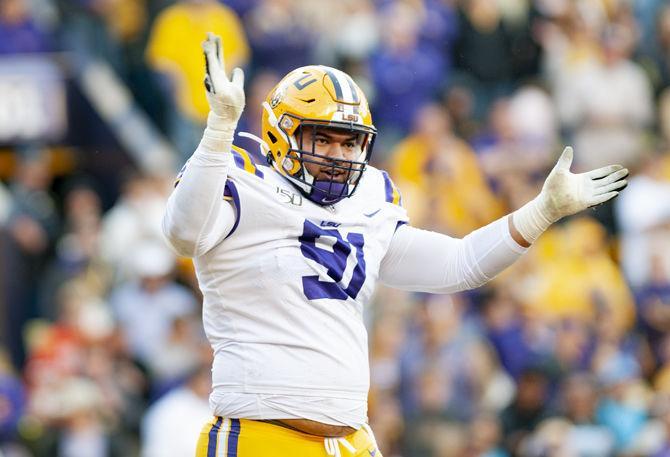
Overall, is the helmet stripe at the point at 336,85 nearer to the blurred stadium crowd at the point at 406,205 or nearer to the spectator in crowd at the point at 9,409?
the blurred stadium crowd at the point at 406,205

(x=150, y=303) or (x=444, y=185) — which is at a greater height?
(x=444, y=185)

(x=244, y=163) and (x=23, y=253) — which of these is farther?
(x=23, y=253)

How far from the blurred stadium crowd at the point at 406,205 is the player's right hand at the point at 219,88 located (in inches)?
177

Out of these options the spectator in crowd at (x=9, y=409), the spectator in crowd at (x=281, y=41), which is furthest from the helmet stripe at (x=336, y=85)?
the spectator in crowd at (x=281, y=41)

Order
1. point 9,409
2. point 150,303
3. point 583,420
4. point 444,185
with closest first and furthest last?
point 583,420 < point 9,409 < point 150,303 < point 444,185

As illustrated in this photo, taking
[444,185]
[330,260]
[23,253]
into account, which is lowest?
[23,253]

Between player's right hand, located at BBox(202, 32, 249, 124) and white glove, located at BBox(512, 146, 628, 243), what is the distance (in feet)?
3.60

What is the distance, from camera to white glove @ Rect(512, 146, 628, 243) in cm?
479

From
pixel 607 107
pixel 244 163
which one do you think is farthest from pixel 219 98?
pixel 607 107

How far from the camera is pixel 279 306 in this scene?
4.63 m

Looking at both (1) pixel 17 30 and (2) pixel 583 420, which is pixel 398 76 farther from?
(2) pixel 583 420

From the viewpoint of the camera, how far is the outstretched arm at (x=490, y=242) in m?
4.80

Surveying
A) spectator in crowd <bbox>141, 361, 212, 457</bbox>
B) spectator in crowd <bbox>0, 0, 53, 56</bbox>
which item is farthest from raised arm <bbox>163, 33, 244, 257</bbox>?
spectator in crowd <bbox>0, 0, 53, 56</bbox>

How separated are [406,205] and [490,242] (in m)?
5.11
